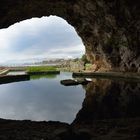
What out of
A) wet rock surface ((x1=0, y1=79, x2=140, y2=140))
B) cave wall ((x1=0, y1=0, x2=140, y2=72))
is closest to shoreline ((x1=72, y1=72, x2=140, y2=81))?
cave wall ((x1=0, y1=0, x2=140, y2=72))

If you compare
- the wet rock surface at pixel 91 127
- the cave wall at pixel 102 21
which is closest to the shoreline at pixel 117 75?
the cave wall at pixel 102 21

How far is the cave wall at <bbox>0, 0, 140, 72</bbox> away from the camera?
45188mm

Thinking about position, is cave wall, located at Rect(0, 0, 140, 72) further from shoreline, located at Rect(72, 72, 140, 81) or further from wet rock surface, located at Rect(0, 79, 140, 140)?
wet rock surface, located at Rect(0, 79, 140, 140)

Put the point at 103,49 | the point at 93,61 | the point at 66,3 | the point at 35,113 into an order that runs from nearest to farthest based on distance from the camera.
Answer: the point at 35,113
the point at 66,3
the point at 103,49
the point at 93,61

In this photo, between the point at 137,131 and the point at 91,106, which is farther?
the point at 91,106

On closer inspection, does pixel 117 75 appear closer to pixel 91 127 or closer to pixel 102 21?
pixel 102 21

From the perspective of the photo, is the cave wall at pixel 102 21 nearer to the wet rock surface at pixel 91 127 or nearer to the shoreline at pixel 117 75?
the shoreline at pixel 117 75

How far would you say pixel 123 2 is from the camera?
145 feet

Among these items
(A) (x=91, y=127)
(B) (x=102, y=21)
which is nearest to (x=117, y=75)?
(B) (x=102, y=21)

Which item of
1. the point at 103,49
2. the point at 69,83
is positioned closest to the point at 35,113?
the point at 69,83

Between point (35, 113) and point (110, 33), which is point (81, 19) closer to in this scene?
point (110, 33)

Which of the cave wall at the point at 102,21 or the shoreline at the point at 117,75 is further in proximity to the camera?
the shoreline at the point at 117,75

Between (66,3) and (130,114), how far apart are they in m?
29.7

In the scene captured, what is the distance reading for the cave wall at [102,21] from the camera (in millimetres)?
45188
